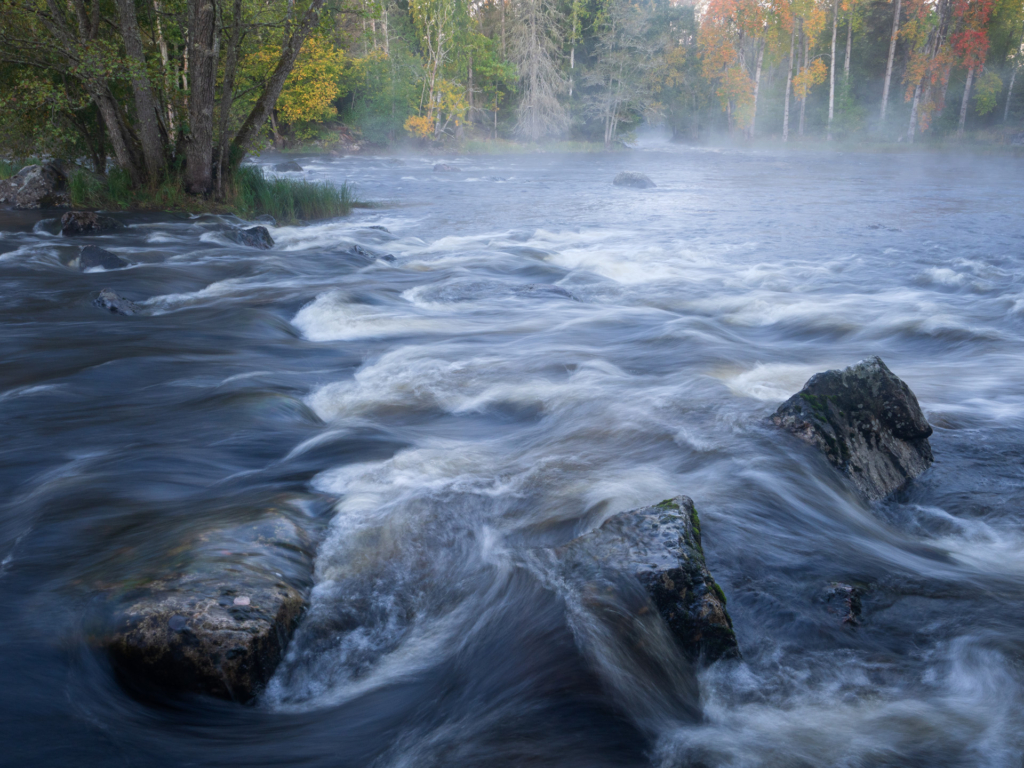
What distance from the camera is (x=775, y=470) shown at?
4.45 meters

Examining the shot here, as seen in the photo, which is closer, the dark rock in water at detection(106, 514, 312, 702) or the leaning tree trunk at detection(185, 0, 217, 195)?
the dark rock in water at detection(106, 514, 312, 702)

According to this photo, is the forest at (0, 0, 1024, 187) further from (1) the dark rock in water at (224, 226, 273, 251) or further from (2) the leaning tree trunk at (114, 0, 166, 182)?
(1) the dark rock in water at (224, 226, 273, 251)

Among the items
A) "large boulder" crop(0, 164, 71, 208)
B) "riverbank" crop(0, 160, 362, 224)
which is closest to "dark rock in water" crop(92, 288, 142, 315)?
"riverbank" crop(0, 160, 362, 224)

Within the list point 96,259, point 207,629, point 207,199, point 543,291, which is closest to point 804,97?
point 207,199

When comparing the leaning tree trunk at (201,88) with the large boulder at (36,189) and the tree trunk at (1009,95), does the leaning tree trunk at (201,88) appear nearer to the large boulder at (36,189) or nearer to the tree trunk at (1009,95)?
the large boulder at (36,189)

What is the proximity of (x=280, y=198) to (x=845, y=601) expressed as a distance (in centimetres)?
1468

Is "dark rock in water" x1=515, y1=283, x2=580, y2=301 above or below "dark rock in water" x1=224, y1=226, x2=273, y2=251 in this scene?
below

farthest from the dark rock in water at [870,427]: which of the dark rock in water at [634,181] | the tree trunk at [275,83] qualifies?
the dark rock in water at [634,181]

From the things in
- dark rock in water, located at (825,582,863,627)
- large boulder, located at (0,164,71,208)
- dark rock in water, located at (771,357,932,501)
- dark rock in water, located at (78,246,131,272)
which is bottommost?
dark rock in water, located at (825,582,863,627)

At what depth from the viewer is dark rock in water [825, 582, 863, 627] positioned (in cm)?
318

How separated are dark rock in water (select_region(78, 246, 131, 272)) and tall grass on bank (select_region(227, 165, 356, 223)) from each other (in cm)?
494

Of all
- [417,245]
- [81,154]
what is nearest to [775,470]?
[417,245]

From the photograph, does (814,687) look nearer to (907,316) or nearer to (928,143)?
(907,316)

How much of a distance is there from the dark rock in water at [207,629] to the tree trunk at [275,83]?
12631mm
